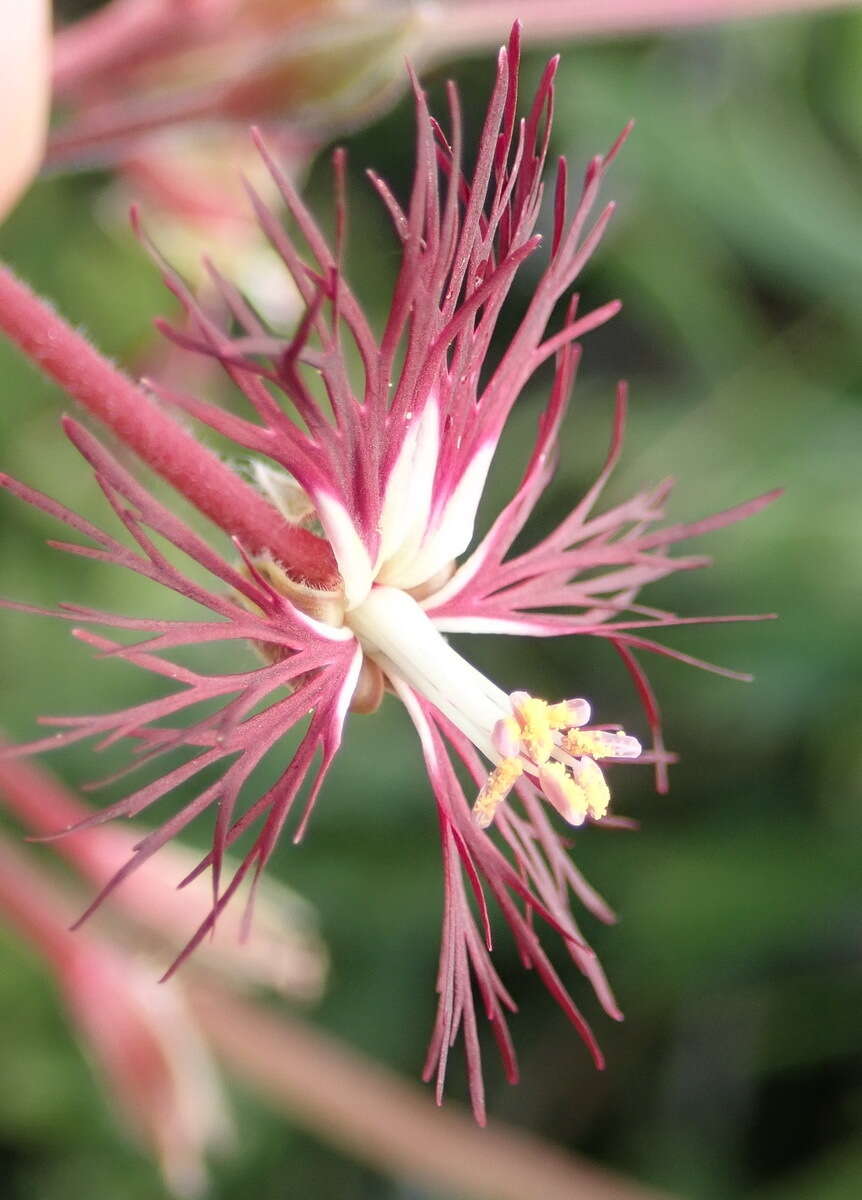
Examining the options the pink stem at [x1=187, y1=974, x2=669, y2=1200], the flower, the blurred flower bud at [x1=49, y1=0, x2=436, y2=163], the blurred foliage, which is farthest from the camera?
the blurred foliage

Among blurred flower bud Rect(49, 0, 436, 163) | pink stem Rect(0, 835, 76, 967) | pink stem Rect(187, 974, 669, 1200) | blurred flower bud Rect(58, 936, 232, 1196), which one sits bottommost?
pink stem Rect(187, 974, 669, 1200)

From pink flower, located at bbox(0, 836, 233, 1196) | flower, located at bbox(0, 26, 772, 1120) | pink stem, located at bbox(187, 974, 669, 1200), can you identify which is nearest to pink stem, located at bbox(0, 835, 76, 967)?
pink flower, located at bbox(0, 836, 233, 1196)

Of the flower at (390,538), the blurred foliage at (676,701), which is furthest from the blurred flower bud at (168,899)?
the flower at (390,538)

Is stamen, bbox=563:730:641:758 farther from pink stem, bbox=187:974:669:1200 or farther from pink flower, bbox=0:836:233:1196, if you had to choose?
pink stem, bbox=187:974:669:1200

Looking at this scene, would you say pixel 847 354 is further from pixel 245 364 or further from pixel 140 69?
pixel 245 364

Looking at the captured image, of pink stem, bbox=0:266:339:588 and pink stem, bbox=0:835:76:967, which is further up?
pink stem, bbox=0:266:339:588

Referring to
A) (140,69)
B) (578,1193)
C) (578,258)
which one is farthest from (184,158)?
(578,1193)

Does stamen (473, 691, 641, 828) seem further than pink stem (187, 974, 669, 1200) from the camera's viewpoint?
No

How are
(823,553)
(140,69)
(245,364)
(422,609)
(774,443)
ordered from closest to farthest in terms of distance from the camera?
1. (245,364)
2. (422,609)
3. (140,69)
4. (823,553)
5. (774,443)

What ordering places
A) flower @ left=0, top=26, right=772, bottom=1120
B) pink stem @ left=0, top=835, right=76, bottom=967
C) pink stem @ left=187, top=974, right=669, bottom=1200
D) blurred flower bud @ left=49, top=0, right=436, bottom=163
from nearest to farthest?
flower @ left=0, top=26, right=772, bottom=1120 → blurred flower bud @ left=49, top=0, right=436, bottom=163 → pink stem @ left=0, top=835, right=76, bottom=967 → pink stem @ left=187, top=974, right=669, bottom=1200
